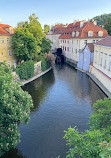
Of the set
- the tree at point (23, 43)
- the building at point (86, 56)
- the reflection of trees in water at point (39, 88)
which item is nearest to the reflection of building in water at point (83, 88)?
the reflection of trees in water at point (39, 88)

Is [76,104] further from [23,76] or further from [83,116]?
[23,76]

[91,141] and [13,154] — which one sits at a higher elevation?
[91,141]

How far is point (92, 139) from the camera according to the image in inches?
260

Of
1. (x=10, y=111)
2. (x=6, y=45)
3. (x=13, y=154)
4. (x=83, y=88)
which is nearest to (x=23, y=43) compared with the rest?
(x=6, y=45)

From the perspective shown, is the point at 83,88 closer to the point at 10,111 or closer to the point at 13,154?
the point at 13,154

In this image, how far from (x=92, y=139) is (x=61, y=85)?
24.6 meters

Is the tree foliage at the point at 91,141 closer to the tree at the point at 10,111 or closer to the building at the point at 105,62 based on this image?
the tree at the point at 10,111

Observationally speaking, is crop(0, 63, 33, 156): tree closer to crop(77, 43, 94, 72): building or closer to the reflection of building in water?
the reflection of building in water

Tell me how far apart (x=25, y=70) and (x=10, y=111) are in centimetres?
2147

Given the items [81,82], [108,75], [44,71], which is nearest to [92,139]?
[108,75]

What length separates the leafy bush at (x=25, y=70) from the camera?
31344 millimetres

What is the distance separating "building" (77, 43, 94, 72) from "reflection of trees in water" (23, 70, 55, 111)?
11192mm

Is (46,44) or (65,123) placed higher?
(46,44)

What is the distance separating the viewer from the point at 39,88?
29.3 meters
